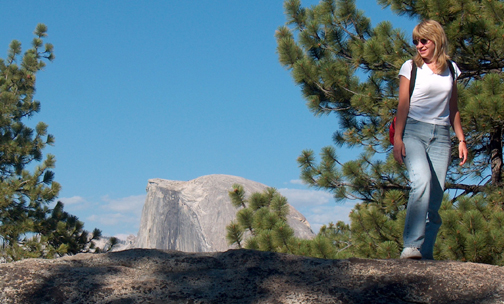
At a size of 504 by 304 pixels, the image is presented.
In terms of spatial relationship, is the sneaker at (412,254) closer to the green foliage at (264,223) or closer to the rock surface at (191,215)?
the green foliage at (264,223)

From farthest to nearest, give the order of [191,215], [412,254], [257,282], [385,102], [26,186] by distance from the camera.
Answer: [191,215] → [26,186] → [385,102] → [412,254] → [257,282]

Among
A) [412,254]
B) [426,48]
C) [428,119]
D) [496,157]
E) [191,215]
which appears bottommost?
[412,254]

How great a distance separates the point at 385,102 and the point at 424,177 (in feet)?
14.8

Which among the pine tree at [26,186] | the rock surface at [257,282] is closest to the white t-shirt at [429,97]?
the rock surface at [257,282]

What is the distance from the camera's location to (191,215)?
2802 centimetres

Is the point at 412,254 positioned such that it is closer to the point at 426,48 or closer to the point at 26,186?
the point at 426,48

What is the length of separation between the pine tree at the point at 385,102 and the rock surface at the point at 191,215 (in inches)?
680

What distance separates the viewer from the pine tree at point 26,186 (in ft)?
38.5

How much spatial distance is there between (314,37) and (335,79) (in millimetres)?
1228

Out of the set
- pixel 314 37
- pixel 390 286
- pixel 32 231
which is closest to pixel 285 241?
pixel 314 37

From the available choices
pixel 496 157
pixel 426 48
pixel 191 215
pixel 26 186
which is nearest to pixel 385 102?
pixel 496 157

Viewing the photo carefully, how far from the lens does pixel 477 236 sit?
17.5 ft

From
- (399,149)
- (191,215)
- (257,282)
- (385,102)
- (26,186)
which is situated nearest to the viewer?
(257,282)

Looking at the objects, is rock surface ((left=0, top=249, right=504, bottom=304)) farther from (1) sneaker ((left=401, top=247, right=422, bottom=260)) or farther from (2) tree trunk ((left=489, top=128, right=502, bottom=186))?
(2) tree trunk ((left=489, top=128, right=502, bottom=186))
